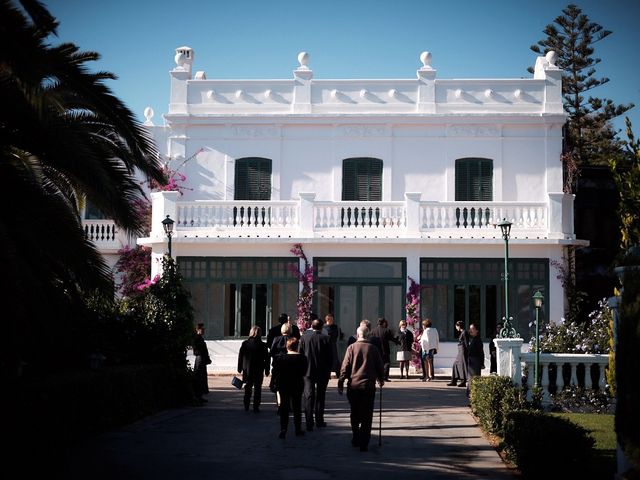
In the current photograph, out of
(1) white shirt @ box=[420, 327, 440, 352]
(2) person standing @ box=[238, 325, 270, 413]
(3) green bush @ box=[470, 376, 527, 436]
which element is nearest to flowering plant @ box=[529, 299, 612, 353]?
(3) green bush @ box=[470, 376, 527, 436]

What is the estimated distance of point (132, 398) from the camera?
51.5 ft

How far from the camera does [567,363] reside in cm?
1673

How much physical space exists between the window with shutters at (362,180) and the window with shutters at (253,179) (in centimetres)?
254

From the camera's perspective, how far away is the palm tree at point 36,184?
33.7ft

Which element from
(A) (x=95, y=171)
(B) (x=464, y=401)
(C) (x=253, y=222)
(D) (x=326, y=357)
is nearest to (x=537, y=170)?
(C) (x=253, y=222)

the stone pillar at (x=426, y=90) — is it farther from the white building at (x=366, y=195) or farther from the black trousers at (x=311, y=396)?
the black trousers at (x=311, y=396)

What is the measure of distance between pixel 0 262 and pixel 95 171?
9.38 feet

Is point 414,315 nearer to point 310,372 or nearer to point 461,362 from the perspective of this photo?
point 461,362

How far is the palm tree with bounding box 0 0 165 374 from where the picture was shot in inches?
404

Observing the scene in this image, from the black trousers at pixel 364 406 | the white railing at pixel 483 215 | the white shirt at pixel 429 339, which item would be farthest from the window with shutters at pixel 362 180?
the black trousers at pixel 364 406

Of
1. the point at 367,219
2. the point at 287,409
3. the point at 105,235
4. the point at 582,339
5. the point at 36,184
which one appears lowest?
the point at 287,409

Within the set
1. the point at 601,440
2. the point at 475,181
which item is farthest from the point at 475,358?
the point at 475,181

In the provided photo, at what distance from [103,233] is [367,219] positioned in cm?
923

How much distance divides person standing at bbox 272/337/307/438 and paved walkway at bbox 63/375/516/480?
0.42m
